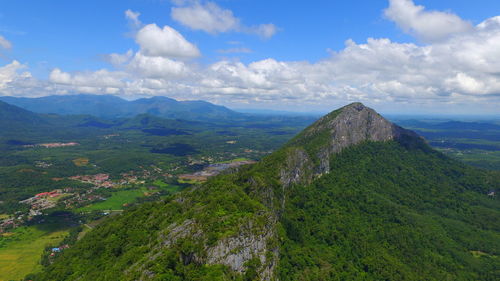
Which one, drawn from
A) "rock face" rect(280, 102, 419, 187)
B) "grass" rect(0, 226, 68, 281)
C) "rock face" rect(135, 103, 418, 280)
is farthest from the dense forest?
"grass" rect(0, 226, 68, 281)

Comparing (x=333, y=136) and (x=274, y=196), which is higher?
(x=333, y=136)

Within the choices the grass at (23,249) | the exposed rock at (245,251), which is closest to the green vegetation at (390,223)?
the exposed rock at (245,251)

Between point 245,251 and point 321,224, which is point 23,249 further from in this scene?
point 321,224

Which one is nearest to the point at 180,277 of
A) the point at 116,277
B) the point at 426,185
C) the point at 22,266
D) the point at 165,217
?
the point at 116,277

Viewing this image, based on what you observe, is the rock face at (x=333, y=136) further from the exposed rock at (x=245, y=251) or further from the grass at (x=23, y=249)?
the grass at (x=23, y=249)

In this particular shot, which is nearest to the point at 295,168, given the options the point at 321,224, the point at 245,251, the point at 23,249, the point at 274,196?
the point at 321,224

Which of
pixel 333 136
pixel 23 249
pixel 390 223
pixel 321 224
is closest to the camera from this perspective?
pixel 321 224
